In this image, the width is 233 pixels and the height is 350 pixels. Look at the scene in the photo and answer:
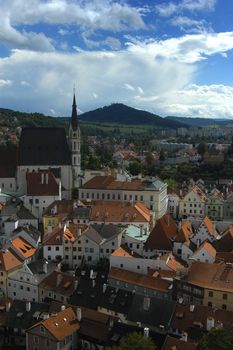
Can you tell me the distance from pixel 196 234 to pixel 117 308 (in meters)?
19.7

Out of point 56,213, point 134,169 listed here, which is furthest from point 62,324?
point 134,169

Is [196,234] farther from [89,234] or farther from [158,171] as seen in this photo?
[158,171]

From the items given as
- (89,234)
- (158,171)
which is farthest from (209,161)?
(89,234)

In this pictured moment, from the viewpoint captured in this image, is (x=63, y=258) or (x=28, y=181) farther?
(x=28, y=181)

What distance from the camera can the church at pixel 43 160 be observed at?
83250 millimetres

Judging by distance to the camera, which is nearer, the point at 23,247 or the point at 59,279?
the point at 59,279

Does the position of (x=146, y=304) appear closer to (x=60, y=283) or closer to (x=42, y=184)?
(x=60, y=283)

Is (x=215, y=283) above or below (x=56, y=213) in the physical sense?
below

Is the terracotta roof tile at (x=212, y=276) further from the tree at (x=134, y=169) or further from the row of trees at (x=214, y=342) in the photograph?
the tree at (x=134, y=169)

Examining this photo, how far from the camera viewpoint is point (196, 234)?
6128 cm

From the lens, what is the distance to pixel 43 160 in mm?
86375

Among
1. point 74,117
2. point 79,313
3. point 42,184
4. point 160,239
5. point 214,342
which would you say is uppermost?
point 74,117

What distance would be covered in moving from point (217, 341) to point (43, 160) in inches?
2361

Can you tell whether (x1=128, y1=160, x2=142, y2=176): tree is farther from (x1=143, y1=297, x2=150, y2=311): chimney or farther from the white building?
(x1=143, y1=297, x2=150, y2=311): chimney
